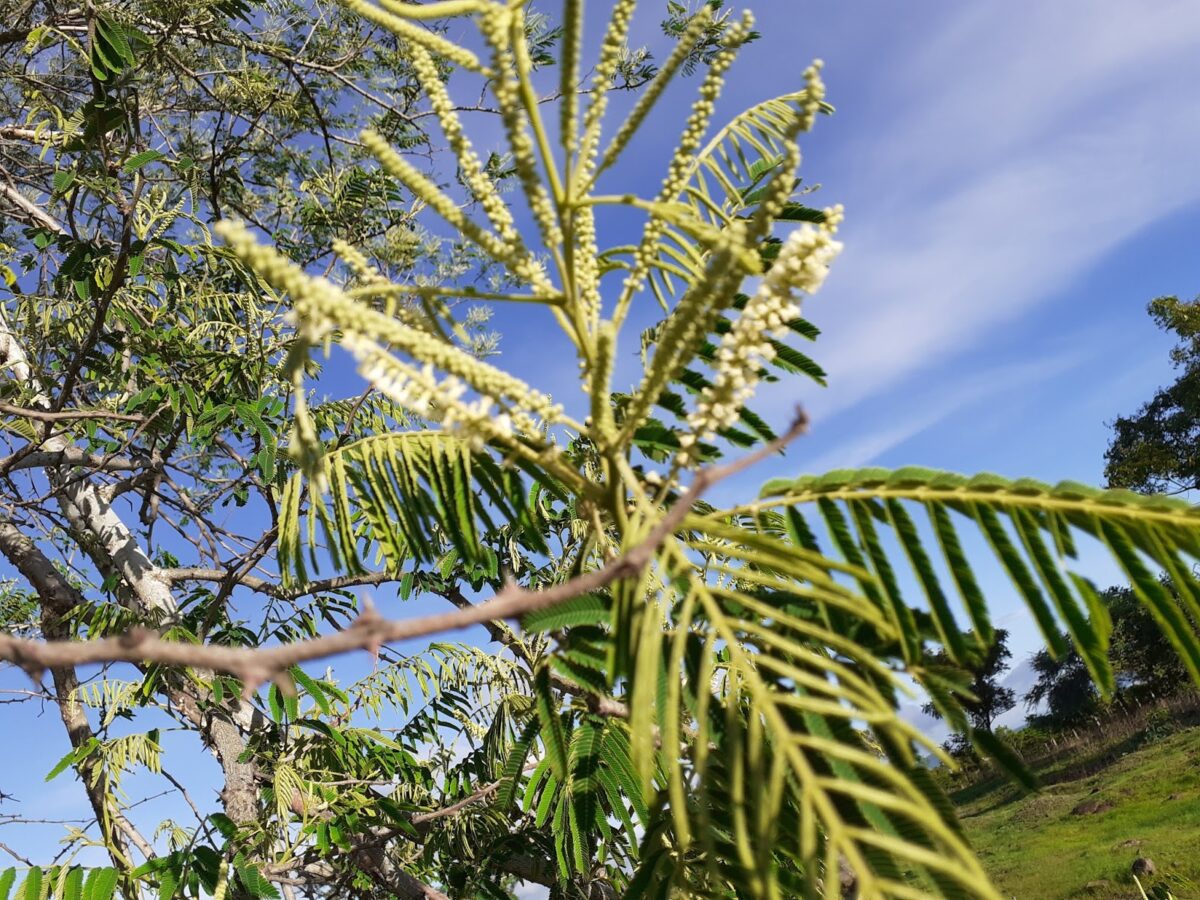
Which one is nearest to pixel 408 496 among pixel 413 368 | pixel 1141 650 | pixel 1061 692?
pixel 413 368

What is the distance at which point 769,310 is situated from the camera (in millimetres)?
917

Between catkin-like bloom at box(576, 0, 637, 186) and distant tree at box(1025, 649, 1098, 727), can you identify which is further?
distant tree at box(1025, 649, 1098, 727)

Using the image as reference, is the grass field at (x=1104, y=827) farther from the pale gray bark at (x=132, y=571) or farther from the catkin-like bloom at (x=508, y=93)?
the catkin-like bloom at (x=508, y=93)

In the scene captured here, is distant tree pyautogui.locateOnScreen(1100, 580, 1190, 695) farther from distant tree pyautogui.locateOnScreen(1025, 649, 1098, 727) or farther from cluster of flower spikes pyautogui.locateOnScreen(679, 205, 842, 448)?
cluster of flower spikes pyautogui.locateOnScreen(679, 205, 842, 448)

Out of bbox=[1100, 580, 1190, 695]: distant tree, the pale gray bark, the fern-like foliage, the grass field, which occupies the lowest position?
the grass field

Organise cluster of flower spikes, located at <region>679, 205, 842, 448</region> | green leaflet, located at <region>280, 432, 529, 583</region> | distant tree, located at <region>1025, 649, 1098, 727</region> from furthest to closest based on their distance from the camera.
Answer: distant tree, located at <region>1025, 649, 1098, 727</region> → green leaflet, located at <region>280, 432, 529, 583</region> → cluster of flower spikes, located at <region>679, 205, 842, 448</region>

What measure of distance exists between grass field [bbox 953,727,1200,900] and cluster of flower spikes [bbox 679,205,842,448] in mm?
10547

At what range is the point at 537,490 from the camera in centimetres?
257

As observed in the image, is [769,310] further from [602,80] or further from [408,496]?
[408,496]

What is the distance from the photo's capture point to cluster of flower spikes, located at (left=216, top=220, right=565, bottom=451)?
2.69 feet

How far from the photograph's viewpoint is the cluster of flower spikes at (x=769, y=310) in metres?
0.89

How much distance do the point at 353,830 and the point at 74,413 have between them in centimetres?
195

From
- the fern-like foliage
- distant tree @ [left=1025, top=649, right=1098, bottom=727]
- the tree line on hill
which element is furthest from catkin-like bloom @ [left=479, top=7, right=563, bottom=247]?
distant tree @ [left=1025, top=649, right=1098, bottom=727]

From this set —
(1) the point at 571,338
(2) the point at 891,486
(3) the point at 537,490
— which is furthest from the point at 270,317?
(2) the point at 891,486
